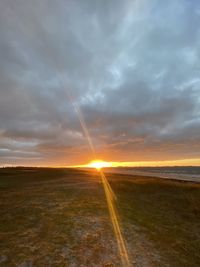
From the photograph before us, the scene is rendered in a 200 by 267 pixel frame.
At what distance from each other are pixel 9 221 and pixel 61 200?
21.9 ft

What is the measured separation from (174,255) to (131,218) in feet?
18.8

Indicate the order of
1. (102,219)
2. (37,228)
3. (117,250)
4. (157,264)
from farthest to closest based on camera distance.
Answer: (102,219) → (37,228) → (117,250) → (157,264)

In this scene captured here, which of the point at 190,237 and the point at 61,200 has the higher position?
the point at 61,200

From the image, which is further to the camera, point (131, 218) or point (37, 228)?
point (131, 218)

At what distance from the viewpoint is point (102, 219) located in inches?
590

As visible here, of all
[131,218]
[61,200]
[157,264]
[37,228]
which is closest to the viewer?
[157,264]

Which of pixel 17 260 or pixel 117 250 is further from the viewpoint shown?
pixel 117 250

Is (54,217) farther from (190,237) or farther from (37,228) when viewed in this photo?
(190,237)

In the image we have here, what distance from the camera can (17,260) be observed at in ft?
29.2

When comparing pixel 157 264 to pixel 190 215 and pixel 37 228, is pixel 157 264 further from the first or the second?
pixel 190 215

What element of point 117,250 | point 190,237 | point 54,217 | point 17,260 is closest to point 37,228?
point 54,217

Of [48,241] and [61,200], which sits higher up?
[61,200]

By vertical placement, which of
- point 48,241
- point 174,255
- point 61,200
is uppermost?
point 61,200

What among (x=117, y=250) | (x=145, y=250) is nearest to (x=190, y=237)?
(x=145, y=250)
